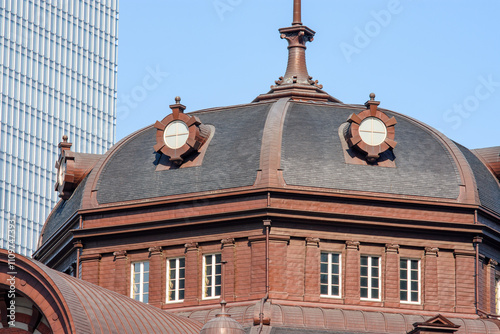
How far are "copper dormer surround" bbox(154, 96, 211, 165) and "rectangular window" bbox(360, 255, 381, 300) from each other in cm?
1005

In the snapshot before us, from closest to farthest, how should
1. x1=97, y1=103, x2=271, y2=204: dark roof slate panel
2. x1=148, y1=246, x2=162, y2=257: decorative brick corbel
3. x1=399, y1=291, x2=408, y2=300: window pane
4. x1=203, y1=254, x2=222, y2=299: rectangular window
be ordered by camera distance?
x1=203, y1=254, x2=222, y2=299: rectangular window
x1=399, y1=291, x2=408, y2=300: window pane
x1=148, y1=246, x2=162, y2=257: decorative brick corbel
x1=97, y1=103, x2=271, y2=204: dark roof slate panel

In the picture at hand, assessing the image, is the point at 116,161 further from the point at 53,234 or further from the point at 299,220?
the point at 299,220

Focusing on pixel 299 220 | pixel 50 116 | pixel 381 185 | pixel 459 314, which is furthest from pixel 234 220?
pixel 50 116

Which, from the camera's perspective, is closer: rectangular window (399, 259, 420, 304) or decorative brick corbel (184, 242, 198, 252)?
rectangular window (399, 259, 420, 304)

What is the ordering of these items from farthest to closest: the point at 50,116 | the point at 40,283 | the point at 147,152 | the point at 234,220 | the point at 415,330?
1. the point at 50,116
2. the point at 147,152
3. the point at 234,220
4. the point at 415,330
5. the point at 40,283

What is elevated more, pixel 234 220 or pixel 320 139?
pixel 320 139

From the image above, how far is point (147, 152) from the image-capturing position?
7212 centimetres

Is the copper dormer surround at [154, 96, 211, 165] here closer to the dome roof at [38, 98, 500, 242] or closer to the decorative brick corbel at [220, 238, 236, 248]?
the dome roof at [38, 98, 500, 242]

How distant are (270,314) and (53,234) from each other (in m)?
15.5

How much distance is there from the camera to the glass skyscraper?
183625 millimetres

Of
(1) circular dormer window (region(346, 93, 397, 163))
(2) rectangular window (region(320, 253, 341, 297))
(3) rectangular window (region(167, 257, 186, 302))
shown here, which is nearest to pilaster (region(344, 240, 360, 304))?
(2) rectangular window (region(320, 253, 341, 297))

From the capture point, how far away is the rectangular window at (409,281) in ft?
221

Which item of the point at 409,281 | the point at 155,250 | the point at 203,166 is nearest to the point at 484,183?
the point at 409,281

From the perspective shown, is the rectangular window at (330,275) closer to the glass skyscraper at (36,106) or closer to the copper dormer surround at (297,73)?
the copper dormer surround at (297,73)
